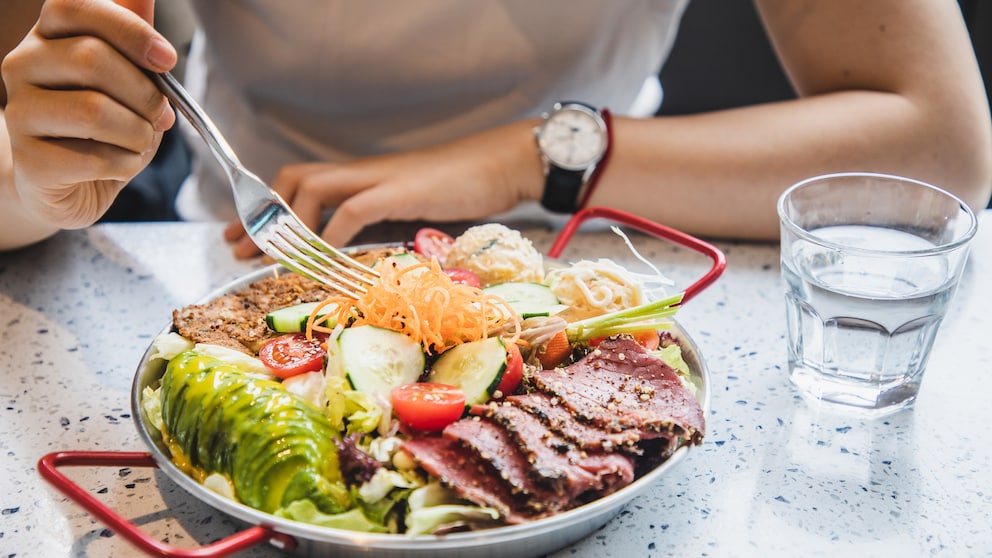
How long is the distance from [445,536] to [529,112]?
150 cm

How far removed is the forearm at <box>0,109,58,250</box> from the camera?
1597mm

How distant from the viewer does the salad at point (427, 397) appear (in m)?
0.94

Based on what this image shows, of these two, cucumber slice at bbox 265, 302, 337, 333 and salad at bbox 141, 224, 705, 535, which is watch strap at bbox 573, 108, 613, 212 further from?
cucumber slice at bbox 265, 302, 337, 333

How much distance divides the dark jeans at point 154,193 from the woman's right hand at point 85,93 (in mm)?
1230

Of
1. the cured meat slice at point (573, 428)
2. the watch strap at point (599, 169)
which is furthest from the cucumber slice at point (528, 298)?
the watch strap at point (599, 169)

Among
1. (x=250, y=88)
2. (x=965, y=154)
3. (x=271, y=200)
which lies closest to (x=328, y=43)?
(x=250, y=88)

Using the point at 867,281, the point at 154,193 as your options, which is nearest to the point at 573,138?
the point at 867,281

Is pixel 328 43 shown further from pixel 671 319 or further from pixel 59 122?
pixel 671 319

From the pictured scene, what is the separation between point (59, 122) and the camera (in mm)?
1240

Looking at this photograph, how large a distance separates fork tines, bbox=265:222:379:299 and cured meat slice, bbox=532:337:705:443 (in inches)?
13.9

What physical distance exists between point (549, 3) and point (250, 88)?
79 centimetres

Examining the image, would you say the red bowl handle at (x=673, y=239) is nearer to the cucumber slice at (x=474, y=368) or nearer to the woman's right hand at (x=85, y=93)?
the cucumber slice at (x=474, y=368)

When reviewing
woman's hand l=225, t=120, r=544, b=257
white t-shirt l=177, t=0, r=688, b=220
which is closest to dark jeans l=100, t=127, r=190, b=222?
white t-shirt l=177, t=0, r=688, b=220

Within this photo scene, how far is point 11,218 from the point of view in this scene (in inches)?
64.4
